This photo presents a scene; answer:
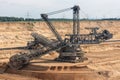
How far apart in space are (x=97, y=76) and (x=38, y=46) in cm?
1379

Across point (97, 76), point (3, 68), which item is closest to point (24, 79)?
point (3, 68)

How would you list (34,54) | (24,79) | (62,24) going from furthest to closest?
(62,24)
(34,54)
(24,79)

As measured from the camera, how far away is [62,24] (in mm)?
129375

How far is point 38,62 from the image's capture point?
59969 mm

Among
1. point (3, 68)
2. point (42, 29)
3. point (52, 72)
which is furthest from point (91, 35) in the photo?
point (42, 29)

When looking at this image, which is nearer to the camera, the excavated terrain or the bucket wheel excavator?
the excavated terrain

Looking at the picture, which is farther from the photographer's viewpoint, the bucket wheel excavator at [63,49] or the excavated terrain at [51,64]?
the bucket wheel excavator at [63,49]

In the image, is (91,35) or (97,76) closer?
(97,76)

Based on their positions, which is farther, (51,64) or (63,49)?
(63,49)

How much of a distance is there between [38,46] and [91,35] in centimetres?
1012

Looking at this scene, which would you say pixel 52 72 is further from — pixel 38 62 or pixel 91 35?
pixel 91 35

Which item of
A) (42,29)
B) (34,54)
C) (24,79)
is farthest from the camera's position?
(42,29)

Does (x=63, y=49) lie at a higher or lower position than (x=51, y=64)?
higher

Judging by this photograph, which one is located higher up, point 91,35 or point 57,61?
point 91,35
